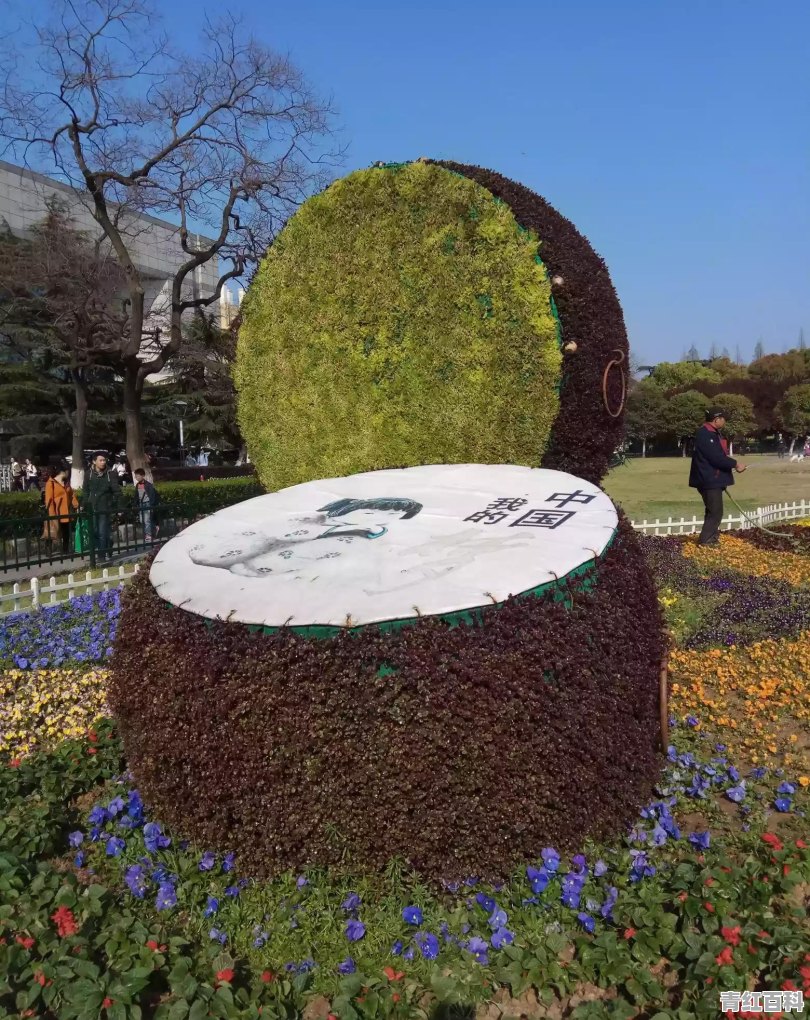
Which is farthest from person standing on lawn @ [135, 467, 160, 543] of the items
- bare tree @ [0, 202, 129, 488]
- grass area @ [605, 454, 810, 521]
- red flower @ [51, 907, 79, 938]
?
bare tree @ [0, 202, 129, 488]

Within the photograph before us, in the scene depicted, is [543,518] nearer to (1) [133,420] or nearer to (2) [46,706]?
(2) [46,706]

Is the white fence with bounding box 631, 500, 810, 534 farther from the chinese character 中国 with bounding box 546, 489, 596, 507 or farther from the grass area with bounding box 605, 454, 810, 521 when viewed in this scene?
the chinese character 中国 with bounding box 546, 489, 596, 507

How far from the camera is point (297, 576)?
2957 millimetres

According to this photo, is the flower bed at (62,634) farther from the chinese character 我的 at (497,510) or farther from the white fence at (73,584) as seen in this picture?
the chinese character 我的 at (497,510)

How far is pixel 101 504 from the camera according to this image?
1122 cm

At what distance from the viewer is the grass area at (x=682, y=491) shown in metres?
17.1

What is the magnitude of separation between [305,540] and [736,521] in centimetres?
1058

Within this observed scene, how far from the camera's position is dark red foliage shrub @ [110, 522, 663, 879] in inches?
101

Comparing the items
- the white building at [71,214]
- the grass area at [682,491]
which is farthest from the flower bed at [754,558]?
the white building at [71,214]

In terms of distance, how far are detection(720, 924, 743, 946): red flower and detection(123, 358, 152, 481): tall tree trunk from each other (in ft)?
54.0

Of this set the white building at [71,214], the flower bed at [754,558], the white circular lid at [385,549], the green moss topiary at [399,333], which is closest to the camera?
the white circular lid at [385,549]

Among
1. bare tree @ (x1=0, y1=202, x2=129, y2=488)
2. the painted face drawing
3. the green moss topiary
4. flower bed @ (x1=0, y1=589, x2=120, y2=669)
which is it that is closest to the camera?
the painted face drawing

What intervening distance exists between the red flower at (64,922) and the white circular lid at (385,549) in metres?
1.11

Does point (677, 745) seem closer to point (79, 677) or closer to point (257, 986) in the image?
point (257, 986)
